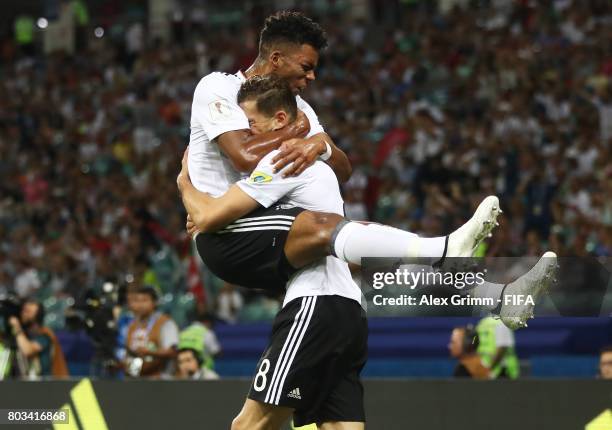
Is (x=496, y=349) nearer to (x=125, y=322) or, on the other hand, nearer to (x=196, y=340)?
(x=196, y=340)

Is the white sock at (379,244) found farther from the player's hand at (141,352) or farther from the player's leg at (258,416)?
the player's hand at (141,352)

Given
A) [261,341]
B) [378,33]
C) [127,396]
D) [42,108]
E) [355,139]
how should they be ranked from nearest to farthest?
1. [127,396]
2. [261,341]
3. [355,139]
4. [378,33]
5. [42,108]

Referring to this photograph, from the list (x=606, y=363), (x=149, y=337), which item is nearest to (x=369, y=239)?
(x=606, y=363)

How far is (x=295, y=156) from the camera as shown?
15.0 ft

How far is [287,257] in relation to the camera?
4566 mm

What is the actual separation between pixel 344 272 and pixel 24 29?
19.2 meters

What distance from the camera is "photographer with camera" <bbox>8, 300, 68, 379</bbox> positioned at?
364 inches

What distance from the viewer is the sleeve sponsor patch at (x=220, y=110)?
4715mm

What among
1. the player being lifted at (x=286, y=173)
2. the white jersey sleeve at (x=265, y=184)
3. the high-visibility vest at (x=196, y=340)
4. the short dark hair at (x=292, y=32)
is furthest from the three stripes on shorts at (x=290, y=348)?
the high-visibility vest at (x=196, y=340)

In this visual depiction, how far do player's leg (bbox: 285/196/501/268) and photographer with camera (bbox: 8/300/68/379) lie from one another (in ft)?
17.2

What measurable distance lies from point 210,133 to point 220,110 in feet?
0.34

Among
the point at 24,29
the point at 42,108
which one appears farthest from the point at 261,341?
the point at 24,29

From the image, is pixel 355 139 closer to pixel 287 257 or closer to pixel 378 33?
pixel 378 33

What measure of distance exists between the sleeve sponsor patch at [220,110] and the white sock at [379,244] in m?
0.74
